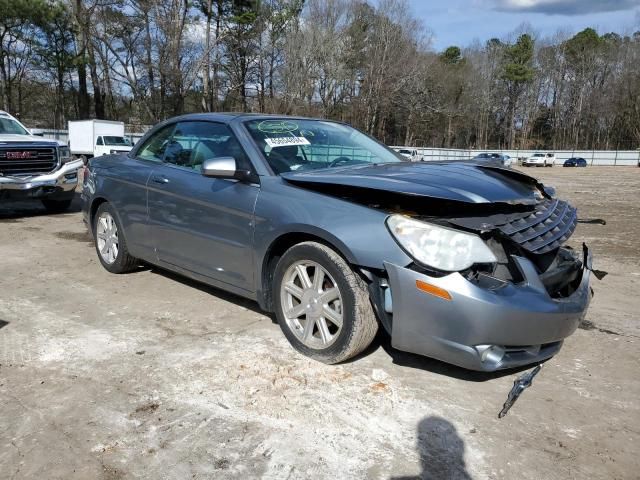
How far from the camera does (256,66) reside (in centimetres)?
4619

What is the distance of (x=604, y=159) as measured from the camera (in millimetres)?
60094

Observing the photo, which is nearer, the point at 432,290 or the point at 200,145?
the point at 432,290

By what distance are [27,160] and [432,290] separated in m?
7.90

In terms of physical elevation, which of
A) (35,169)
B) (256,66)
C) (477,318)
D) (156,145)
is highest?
(256,66)

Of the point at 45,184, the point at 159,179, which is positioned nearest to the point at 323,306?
the point at 159,179

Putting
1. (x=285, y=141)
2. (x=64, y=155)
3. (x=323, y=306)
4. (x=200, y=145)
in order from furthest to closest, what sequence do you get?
(x=64, y=155), (x=200, y=145), (x=285, y=141), (x=323, y=306)

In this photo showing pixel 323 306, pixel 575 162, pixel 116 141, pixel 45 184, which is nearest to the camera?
A: pixel 323 306

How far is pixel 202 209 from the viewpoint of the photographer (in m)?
3.93

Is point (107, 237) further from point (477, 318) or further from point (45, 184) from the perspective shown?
point (45, 184)

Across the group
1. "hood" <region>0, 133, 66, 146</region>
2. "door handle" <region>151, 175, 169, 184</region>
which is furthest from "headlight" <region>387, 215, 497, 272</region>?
"hood" <region>0, 133, 66, 146</region>

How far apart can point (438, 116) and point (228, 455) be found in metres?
65.0

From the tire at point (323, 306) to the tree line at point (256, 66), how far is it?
3912 centimetres

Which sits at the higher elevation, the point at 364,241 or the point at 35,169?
the point at 35,169

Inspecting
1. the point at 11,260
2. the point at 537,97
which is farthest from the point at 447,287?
the point at 537,97
